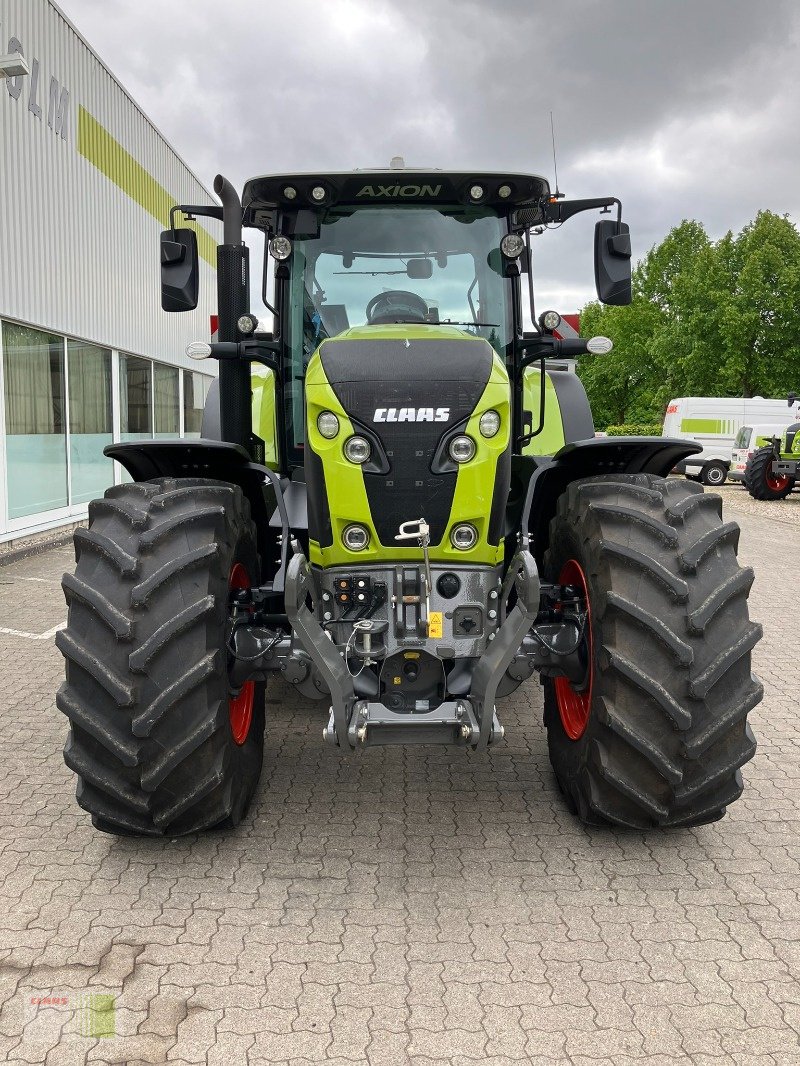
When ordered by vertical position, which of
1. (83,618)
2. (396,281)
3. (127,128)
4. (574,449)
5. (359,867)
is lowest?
(359,867)

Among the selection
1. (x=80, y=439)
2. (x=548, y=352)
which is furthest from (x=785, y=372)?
(x=548, y=352)

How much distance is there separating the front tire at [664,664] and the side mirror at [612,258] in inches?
48.5

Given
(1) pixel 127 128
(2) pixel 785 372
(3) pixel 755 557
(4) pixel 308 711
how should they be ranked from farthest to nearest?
(2) pixel 785 372 < (1) pixel 127 128 < (3) pixel 755 557 < (4) pixel 308 711

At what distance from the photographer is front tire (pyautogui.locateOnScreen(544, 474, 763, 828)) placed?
3029mm

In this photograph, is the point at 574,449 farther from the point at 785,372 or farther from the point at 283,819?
the point at 785,372

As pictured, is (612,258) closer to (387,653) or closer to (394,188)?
(394,188)

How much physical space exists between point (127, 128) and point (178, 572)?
48.4 ft

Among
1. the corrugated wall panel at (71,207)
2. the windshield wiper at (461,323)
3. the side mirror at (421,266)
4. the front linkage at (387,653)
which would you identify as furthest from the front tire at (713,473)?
the front linkage at (387,653)

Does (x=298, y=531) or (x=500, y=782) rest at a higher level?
(x=298, y=531)

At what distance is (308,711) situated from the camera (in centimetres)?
507

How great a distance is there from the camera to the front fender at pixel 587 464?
12.1 ft

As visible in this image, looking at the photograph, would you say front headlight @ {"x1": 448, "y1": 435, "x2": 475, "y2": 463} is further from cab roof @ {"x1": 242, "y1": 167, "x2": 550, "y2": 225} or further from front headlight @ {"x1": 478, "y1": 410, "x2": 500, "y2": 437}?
cab roof @ {"x1": 242, "y1": 167, "x2": 550, "y2": 225}

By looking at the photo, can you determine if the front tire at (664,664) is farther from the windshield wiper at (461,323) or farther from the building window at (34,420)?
the building window at (34,420)

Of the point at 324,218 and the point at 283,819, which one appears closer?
the point at 283,819
